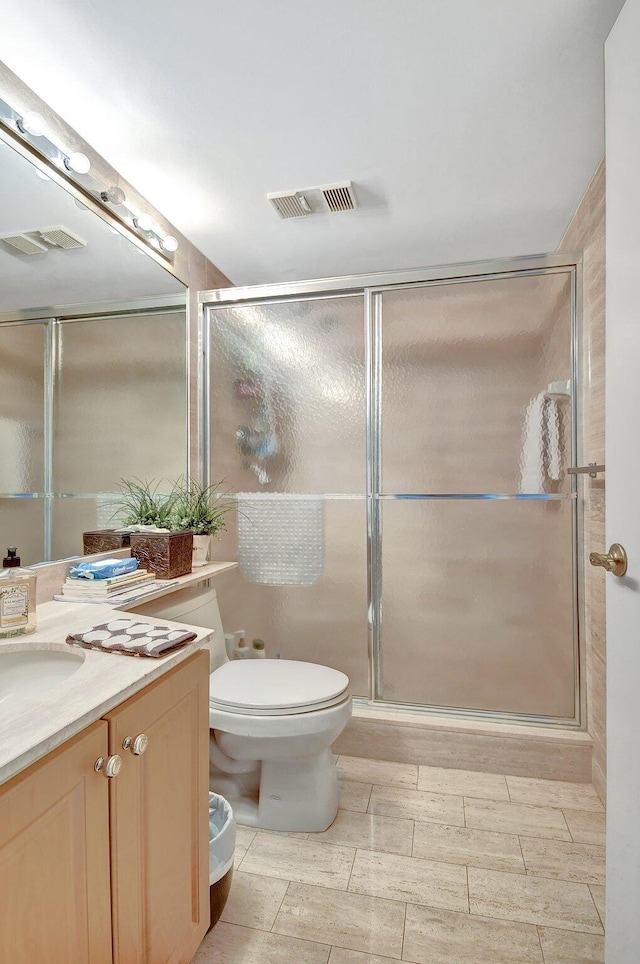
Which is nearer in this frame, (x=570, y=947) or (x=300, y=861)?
(x=570, y=947)

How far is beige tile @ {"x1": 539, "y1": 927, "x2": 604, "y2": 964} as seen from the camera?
1.23 m

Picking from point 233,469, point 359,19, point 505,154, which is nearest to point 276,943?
point 233,469

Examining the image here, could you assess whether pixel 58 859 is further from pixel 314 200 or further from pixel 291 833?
pixel 314 200

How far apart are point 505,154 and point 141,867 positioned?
219 cm

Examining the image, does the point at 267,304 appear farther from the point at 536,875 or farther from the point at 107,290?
the point at 536,875

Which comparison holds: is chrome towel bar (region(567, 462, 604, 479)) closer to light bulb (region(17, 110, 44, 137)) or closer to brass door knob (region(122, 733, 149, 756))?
brass door knob (region(122, 733, 149, 756))

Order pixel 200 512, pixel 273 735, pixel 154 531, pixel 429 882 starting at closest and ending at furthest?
pixel 429 882 → pixel 273 735 → pixel 154 531 → pixel 200 512

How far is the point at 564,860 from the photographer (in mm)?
1564

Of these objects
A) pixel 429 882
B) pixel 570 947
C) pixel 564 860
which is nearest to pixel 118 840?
pixel 429 882

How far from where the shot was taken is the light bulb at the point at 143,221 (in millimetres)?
1900

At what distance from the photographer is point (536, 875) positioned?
1.50 metres

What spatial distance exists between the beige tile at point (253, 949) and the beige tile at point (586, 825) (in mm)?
946

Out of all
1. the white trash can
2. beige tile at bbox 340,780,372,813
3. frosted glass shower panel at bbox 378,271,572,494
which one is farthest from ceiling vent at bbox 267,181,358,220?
beige tile at bbox 340,780,372,813

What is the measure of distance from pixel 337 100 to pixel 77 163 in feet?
2.64
